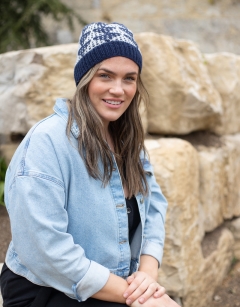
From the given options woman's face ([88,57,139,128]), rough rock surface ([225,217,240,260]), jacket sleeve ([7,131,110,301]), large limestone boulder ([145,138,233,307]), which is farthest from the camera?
rough rock surface ([225,217,240,260])

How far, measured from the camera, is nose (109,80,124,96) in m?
1.73

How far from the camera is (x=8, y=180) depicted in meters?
1.59

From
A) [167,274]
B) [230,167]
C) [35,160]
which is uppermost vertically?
[35,160]

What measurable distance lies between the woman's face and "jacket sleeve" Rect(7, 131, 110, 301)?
1.03 feet

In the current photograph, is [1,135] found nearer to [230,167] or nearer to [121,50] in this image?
[121,50]

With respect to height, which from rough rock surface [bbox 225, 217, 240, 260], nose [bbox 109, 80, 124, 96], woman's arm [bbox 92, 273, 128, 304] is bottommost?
rough rock surface [bbox 225, 217, 240, 260]

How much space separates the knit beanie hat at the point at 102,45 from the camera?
169 cm

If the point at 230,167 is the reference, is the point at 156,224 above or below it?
above

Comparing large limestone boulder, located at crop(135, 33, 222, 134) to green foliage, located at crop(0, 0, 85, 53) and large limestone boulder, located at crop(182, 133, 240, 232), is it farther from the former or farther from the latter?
green foliage, located at crop(0, 0, 85, 53)

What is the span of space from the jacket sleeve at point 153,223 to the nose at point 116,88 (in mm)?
457

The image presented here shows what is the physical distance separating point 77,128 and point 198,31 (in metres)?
3.78

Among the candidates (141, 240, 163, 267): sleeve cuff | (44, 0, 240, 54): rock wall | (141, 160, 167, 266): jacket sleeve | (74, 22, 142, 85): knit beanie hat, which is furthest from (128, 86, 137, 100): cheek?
(44, 0, 240, 54): rock wall

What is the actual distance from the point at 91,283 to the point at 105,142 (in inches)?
21.2

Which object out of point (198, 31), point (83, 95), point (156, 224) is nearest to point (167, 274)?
point (156, 224)
